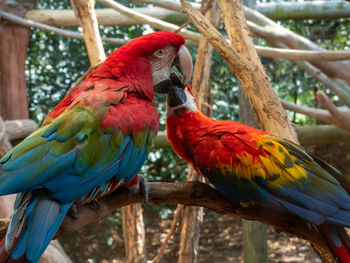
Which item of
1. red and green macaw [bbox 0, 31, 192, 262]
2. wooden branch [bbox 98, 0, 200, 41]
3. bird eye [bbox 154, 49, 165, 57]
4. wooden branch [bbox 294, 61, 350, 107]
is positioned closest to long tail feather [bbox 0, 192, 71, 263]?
red and green macaw [bbox 0, 31, 192, 262]

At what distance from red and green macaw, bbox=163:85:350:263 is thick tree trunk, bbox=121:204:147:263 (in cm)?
80

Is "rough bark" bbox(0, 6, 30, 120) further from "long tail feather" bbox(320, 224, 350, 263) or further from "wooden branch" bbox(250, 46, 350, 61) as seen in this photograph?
"long tail feather" bbox(320, 224, 350, 263)

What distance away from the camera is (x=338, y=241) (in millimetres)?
839

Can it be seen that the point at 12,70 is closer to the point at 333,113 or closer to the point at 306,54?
the point at 306,54

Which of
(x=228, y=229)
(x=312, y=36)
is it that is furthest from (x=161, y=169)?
(x=312, y=36)

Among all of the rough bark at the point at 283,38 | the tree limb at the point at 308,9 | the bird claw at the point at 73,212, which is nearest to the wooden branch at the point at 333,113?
the rough bark at the point at 283,38

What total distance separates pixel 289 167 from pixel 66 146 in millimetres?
500

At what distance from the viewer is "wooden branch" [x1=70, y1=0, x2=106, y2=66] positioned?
158 cm

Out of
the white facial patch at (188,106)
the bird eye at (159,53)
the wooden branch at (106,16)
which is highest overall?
the wooden branch at (106,16)

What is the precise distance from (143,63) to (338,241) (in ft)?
1.93

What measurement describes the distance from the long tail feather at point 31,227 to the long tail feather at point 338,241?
1.88 ft

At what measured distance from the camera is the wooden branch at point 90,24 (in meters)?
1.58

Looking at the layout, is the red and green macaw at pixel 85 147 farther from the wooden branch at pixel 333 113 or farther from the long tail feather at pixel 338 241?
the wooden branch at pixel 333 113

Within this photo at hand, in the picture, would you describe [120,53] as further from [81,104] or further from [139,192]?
[139,192]
